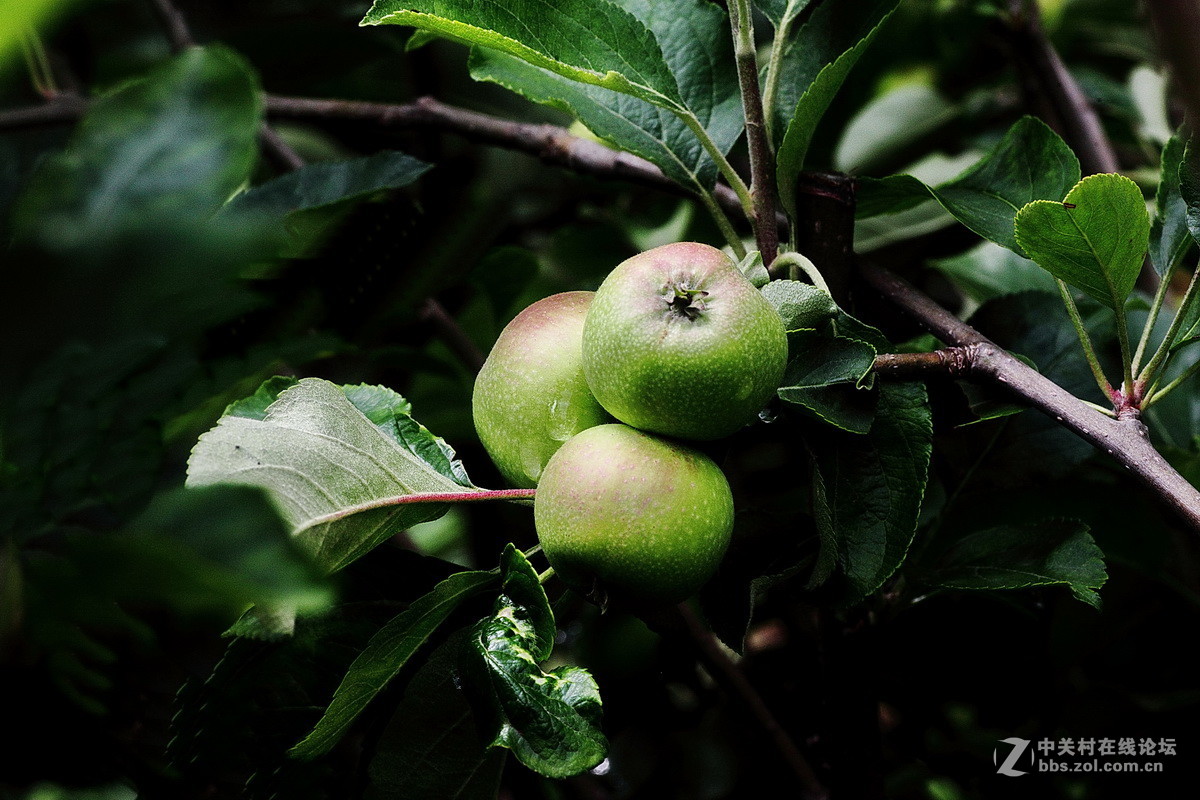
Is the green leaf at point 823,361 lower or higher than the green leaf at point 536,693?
higher

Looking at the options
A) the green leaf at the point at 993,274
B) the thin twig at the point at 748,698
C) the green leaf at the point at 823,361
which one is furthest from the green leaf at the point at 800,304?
the green leaf at the point at 993,274

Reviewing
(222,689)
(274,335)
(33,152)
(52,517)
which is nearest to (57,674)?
(52,517)

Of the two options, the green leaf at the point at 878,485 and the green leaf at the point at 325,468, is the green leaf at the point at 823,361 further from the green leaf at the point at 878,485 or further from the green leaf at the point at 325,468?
the green leaf at the point at 325,468

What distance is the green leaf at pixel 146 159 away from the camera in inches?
13.3

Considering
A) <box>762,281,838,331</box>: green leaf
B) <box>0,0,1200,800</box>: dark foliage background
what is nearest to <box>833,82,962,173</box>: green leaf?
<box>0,0,1200,800</box>: dark foliage background

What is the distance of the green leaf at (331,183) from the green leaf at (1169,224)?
527mm

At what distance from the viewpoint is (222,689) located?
1.71 feet

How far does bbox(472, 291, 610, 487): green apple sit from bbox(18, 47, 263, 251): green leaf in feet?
0.62

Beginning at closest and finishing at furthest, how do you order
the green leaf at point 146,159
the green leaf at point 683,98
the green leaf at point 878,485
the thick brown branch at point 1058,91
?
the green leaf at point 146,159, the green leaf at point 878,485, the green leaf at point 683,98, the thick brown branch at point 1058,91

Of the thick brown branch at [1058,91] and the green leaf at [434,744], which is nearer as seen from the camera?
the green leaf at [434,744]

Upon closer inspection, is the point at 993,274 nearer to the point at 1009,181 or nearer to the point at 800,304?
the point at 1009,181

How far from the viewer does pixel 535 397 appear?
531 millimetres

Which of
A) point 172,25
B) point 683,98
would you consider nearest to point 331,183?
point 683,98

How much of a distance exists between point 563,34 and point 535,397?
9.6 inches
